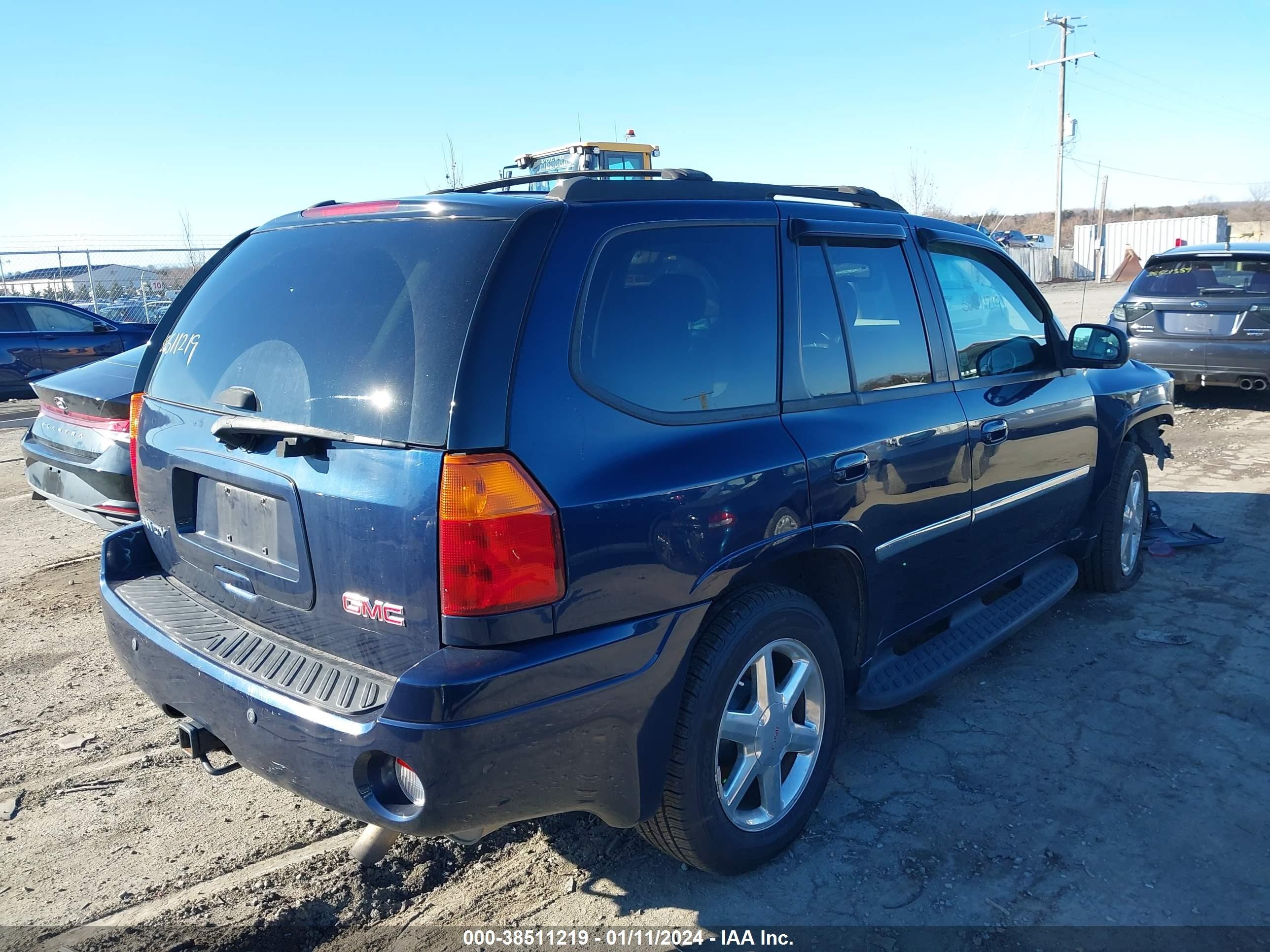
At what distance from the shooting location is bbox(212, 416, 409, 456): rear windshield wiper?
89.8 inches

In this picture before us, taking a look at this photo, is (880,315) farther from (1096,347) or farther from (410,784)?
(410,784)

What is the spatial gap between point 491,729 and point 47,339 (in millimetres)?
13243

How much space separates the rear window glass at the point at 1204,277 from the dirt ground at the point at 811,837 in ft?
22.3

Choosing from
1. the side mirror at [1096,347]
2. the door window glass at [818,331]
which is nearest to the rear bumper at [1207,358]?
the side mirror at [1096,347]

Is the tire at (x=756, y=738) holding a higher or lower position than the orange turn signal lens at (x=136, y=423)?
lower

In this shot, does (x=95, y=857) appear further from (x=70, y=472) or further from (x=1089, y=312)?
(x=1089, y=312)

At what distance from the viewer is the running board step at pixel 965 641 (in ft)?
11.1

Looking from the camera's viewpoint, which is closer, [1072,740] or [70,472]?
[1072,740]

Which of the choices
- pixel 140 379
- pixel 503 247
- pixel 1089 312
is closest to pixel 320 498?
pixel 503 247

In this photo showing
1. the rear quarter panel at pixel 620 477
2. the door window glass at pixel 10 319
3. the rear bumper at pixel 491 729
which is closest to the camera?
the rear bumper at pixel 491 729

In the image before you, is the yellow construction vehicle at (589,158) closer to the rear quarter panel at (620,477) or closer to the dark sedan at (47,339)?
the dark sedan at (47,339)

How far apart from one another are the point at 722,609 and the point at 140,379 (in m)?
2.13

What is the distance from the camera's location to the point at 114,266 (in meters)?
19.5

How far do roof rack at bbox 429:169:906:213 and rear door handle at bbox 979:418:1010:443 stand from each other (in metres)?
0.92
